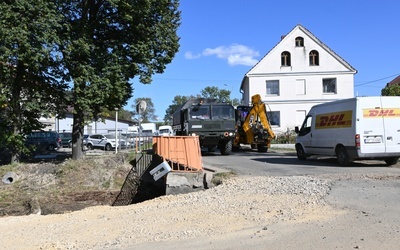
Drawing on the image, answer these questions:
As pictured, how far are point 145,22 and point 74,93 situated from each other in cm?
449

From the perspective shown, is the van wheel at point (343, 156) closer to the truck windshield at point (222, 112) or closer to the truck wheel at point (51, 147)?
the truck windshield at point (222, 112)

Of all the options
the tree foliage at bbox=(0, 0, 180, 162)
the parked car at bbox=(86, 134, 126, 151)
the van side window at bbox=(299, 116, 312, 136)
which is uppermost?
the tree foliage at bbox=(0, 0, 180, 162)

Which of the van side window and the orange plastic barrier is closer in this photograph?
the orange plastic barrier

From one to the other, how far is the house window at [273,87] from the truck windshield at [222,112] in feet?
67.3

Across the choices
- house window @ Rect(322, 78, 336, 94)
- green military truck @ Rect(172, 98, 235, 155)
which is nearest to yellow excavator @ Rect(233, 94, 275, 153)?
green military truck @ Rect(172, 98, 235, 155)

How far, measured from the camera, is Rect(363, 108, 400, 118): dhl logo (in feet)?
45.0

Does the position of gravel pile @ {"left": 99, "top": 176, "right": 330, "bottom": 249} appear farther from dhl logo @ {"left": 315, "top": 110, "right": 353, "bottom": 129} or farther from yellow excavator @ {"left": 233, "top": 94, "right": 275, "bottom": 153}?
yellow excavator @ {"left": 233, "top": 94, "right": 275, "bottom": 153}

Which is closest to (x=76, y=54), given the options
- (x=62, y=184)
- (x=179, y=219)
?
(x=62, y=184)

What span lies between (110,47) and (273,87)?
25.5 metres

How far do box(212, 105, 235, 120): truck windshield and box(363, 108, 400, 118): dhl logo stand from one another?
8275mm

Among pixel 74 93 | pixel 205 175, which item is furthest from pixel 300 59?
pixel 205 175

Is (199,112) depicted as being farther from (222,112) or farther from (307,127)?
(307,127)

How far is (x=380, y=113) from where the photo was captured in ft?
45.1

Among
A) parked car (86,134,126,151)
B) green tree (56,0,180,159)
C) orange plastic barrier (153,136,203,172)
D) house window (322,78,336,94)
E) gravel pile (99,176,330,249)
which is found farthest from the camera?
house window (322,78,336,94)
